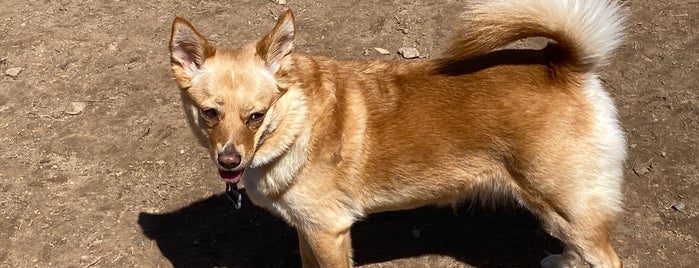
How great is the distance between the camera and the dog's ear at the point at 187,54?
10.5 feet

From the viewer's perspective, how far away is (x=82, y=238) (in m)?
4.38

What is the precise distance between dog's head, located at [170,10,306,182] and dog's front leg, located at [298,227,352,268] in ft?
1.58

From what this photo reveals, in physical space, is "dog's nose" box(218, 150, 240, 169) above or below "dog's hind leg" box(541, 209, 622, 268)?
above

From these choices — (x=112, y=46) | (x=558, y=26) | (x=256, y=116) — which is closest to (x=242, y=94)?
(x=256, y=116)

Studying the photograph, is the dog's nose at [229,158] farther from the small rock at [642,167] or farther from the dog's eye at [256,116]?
the small rock at [642,167]

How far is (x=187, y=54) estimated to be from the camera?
3.27 m

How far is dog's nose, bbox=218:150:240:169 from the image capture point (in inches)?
121

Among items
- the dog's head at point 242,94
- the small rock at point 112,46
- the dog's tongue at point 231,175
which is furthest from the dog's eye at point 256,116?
the small rock at point 112,46

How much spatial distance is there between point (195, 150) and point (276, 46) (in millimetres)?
1904

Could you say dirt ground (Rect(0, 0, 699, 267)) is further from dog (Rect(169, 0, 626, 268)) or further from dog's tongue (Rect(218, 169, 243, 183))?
dog's tongue (Rect(218, 169, 243, 183))

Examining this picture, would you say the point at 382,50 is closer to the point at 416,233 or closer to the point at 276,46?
the point at 416,233

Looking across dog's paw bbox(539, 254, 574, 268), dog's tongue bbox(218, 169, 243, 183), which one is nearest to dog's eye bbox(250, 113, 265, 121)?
dog's tongue bbox(218, 169, 243, 183)

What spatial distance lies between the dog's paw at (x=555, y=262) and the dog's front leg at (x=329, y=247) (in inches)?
44.1

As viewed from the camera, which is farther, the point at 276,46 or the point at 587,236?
the point at 587,236
